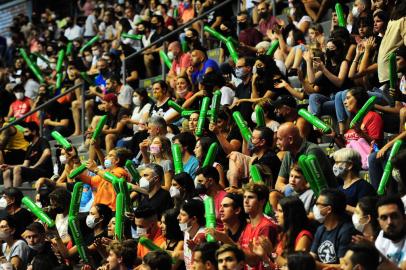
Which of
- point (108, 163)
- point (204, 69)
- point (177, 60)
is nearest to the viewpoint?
point (108, 163)

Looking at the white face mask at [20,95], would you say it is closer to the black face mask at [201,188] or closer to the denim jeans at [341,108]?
the denim jeans at [341,108]

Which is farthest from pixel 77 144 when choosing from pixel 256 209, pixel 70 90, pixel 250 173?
pixel 256 209

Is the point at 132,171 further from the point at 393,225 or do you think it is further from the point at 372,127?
the point at 393,225

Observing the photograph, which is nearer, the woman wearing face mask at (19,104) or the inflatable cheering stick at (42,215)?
the inflatable cheering stick at (42,215)

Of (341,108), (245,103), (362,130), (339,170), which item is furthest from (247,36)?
(339,170)

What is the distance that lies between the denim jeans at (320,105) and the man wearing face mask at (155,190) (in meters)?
1.65

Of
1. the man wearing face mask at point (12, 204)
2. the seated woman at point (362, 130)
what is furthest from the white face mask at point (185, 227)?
the man wearing face mask at point (12, 204)

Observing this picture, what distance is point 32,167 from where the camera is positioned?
48.0 ft

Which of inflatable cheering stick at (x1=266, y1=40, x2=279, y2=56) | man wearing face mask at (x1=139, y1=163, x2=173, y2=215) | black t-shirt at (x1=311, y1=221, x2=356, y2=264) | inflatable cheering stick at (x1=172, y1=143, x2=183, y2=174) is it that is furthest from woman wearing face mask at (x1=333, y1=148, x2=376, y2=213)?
inflatable cheering stick at (x1=266, y1=40, x2=279, y2=56)

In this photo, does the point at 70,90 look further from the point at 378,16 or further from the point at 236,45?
the point at 378,16

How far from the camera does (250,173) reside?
10.2 m

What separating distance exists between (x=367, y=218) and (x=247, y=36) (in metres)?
6.86

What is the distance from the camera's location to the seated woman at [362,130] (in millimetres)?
→ 10219

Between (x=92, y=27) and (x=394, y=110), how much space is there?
11535 mm
